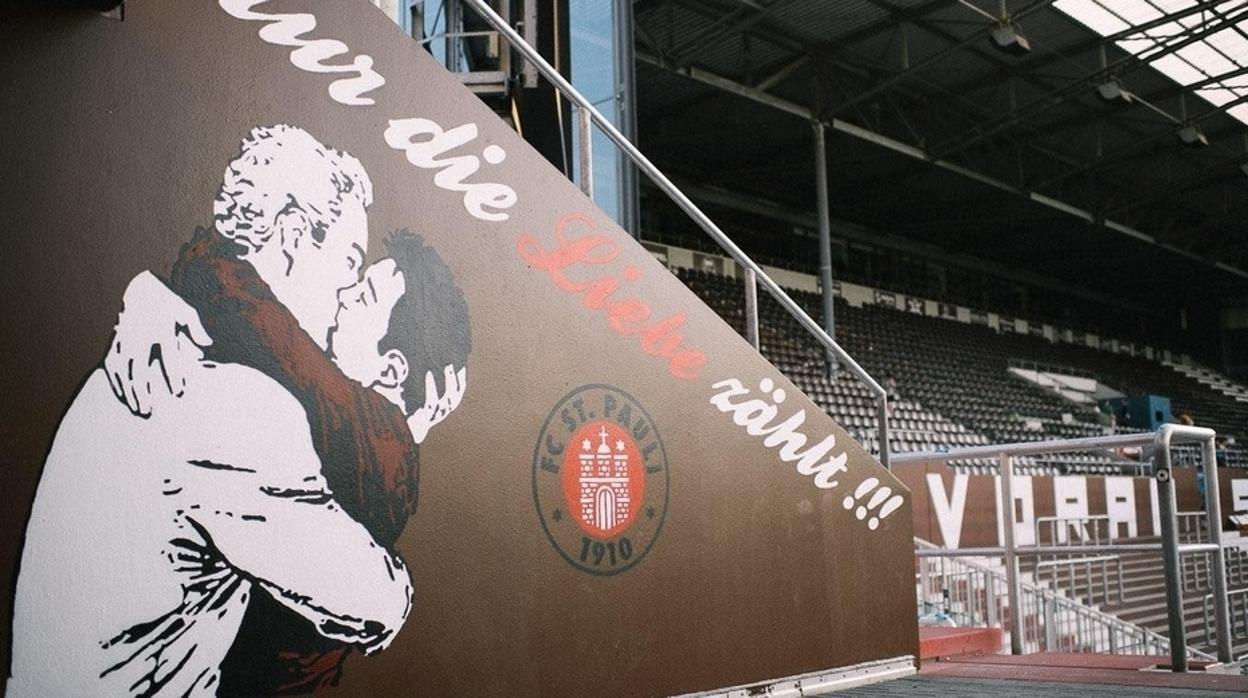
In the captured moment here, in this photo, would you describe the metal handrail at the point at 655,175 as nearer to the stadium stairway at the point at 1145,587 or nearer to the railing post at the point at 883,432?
the railing post at the point at 883,432

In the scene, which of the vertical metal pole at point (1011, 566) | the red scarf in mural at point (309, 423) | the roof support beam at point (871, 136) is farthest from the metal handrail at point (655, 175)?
the roof support beam at point (871, 136)

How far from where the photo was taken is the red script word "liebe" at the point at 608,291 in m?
3.92

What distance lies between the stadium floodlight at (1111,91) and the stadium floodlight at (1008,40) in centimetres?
289

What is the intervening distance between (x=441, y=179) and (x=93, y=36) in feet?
3.75

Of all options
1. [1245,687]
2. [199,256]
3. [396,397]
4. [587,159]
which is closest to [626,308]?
[587,159]

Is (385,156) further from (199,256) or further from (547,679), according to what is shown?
(547,679)

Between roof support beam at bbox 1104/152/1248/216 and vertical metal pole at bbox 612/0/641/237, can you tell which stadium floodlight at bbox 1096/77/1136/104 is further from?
vertical metal pole at bbox 612/0/641/237

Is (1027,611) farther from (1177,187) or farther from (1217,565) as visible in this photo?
(1177,187)

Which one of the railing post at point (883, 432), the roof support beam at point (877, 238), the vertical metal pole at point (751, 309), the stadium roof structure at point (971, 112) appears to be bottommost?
the railing post at point (883, 432)

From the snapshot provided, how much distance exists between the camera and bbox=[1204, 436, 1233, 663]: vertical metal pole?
4.77m

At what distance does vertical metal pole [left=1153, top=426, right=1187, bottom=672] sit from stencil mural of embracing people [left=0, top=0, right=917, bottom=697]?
1505 millimetres

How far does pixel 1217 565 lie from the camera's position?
4934 mm

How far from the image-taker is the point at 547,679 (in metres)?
3.59

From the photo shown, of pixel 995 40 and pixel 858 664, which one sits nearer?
pixel 858 664
